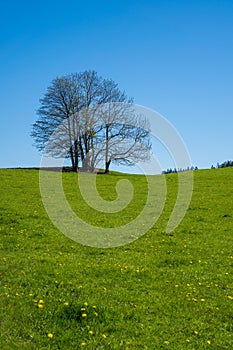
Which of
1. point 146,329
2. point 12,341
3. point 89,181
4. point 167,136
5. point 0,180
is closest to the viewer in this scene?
point 12,341

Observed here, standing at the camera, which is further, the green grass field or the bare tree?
the bare tree

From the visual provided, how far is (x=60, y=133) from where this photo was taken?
Result: 176 ft

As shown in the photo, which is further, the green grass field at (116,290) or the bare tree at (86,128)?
the bare tree at (86,128)

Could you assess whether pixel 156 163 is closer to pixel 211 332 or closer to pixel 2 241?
pixel 2 241

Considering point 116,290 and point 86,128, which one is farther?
point 86,128

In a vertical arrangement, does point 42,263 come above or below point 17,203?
below

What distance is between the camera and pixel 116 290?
10406 millimetres

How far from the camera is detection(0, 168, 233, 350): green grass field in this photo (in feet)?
26.4

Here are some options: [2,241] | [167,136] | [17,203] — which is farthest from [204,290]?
[17,203]

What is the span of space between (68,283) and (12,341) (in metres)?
3.13

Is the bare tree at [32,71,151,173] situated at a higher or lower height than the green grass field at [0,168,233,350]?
higher

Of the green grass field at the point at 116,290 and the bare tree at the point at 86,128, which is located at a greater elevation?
the bare tree at the point at 86,128

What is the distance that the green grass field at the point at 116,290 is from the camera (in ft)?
26.4

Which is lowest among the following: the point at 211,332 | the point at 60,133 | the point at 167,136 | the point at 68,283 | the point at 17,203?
the point at 211,332
